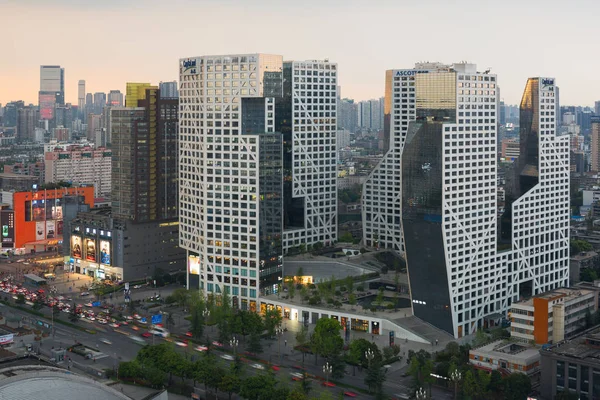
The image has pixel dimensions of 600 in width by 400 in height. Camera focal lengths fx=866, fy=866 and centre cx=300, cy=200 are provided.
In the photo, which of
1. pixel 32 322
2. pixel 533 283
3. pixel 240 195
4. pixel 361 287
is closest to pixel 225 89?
pixel 240 195

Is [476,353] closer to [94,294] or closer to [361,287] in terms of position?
[361,287]

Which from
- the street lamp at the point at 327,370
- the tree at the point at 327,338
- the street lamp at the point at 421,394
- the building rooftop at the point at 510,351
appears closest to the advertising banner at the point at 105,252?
the tree at the point at 327,338

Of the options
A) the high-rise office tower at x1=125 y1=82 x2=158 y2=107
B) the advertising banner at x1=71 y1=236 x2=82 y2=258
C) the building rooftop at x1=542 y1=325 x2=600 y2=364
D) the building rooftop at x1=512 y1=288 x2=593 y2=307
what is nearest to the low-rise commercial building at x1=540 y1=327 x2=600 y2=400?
the building rooftop at x1=542 y1=325 x2=600 y2=364

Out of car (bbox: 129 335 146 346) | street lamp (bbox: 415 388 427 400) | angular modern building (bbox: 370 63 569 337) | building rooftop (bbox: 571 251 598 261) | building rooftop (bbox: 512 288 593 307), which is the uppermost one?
angular modern building (bbox: 370 63 569 337)

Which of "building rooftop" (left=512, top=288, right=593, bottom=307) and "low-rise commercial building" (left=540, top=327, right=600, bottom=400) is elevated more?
"building rooftop" (left=512, top=288, right=593, bottom=307)

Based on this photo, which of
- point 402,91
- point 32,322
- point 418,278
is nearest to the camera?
point 418,278

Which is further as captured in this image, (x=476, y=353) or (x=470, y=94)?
(x=470, y=94)

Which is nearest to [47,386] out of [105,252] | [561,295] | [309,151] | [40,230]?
[561,295]

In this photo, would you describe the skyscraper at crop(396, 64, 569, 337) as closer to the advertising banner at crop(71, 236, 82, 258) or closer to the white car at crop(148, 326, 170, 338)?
the white car at crop(148, 326, 170, 338)
